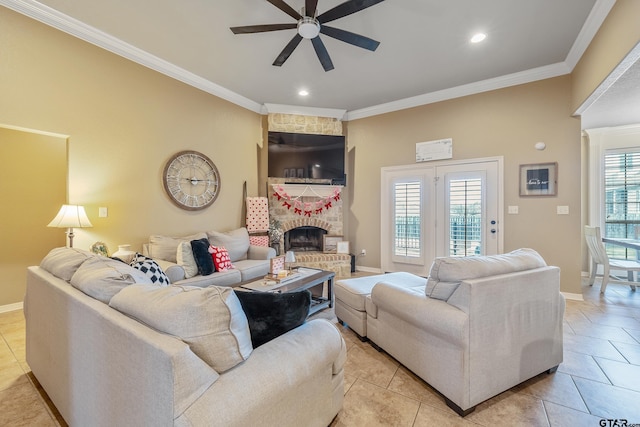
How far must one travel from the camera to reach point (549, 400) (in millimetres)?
1800

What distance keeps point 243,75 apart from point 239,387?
169 inches

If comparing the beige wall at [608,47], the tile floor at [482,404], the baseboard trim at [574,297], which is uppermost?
the beige wall at [608,47]

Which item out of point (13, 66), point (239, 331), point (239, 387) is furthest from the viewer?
point (13, 66)

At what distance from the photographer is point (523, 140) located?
4.12 metres

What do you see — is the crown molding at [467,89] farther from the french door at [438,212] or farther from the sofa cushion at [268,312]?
the sofa cushion at [268,312]

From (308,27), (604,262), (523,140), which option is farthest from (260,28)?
(604,262)

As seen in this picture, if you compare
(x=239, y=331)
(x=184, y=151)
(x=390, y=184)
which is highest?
(x=184, y=151)

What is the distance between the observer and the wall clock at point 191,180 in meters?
4.03

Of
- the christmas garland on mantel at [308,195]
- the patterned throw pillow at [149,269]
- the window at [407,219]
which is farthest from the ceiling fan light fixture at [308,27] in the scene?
the window at [407,219]

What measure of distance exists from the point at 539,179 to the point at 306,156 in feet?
12.5

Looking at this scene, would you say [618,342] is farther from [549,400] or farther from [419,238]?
[419,238]

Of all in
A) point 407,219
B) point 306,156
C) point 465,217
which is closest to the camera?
point 465,217

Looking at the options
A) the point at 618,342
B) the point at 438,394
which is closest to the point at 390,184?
the point at 618,342

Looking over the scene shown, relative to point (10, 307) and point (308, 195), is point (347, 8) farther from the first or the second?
point (10, 307)
